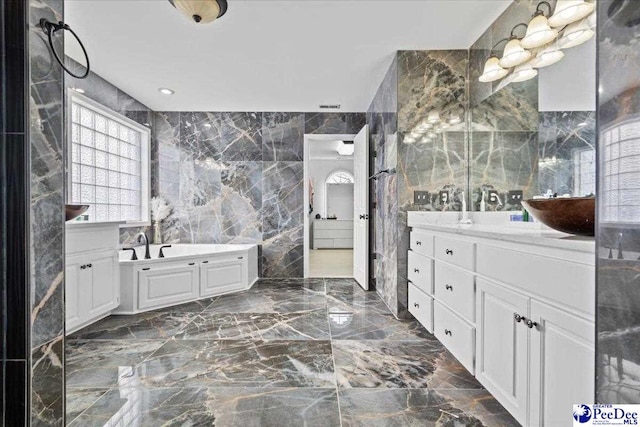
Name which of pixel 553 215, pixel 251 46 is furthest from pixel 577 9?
pixel 251 46

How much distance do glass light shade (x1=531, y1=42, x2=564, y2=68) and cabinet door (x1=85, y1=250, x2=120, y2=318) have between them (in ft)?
11.4

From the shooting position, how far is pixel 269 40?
261cm

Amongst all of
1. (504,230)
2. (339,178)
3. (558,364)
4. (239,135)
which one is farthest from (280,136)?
(339,178)

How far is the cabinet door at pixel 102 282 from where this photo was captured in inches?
97.2

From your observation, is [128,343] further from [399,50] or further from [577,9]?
[577,9]

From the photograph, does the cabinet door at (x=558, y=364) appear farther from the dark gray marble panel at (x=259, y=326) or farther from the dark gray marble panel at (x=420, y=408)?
the dark gray marble panel at (x=259, y=326)

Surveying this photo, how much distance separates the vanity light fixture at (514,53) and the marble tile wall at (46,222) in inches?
96.1

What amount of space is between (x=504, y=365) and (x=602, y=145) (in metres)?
1.06

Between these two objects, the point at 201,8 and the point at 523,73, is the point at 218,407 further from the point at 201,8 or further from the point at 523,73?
the point at 523,73

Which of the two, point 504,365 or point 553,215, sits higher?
point 553,215

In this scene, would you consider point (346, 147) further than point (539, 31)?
Yes

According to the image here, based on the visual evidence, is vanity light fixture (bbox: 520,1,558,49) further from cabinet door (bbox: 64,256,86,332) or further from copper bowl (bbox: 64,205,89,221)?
cabinet door (bbox: 64,256,86,332)

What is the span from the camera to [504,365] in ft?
4.40

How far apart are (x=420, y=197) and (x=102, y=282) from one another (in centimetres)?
286
